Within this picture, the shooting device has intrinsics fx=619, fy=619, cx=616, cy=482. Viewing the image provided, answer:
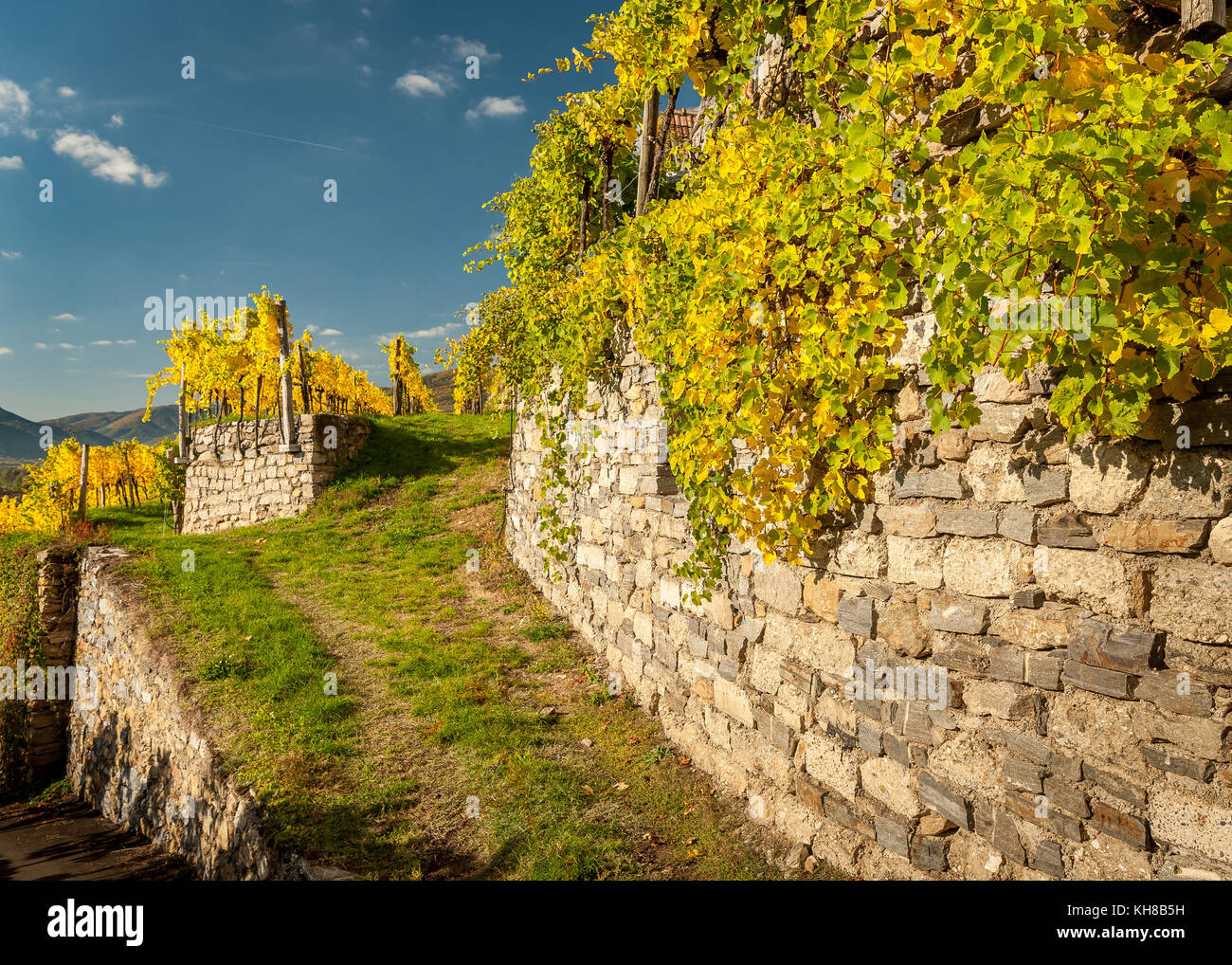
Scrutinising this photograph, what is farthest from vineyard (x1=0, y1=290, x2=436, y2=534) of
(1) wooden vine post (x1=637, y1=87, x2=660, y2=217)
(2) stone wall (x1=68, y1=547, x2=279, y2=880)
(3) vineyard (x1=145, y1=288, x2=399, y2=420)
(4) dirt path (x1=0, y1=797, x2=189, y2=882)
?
(1) wooden vine post (x1=637, y1=87, x2=660, y2=217)

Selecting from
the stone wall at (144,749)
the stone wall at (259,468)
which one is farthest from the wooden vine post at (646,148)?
the stone wall at (259,468)

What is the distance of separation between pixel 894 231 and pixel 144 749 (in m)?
9.01

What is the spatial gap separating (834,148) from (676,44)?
246 centimetres

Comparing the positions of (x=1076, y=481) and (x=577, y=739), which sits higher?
(x=1076, y=481)

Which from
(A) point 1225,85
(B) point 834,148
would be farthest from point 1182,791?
(B) point 834,148

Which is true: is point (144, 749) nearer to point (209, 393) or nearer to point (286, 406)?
point (286, 406)

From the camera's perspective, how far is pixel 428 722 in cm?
530

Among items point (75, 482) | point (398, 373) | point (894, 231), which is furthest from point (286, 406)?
point (75, 482)

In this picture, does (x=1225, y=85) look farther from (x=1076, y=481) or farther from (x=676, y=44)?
(x=676, y=44)

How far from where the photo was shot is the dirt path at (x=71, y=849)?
6.05 metres

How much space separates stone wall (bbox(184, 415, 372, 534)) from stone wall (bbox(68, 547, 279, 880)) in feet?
12.3

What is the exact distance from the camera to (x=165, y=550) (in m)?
10.1
